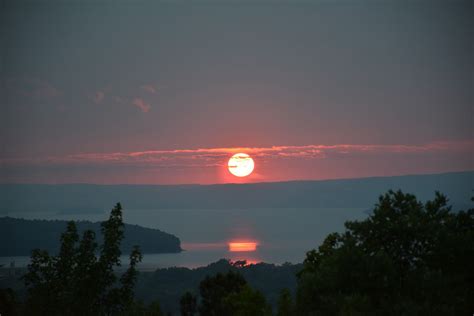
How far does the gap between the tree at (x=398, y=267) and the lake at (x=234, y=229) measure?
39.8 metres

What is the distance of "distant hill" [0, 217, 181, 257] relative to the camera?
60.9 meters

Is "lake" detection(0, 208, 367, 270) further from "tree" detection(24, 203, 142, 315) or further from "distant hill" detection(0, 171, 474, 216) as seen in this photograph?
"tree" detection(24, 203, 142, 315)

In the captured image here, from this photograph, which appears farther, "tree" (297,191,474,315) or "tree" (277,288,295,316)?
"tree" (277,288,295,316)

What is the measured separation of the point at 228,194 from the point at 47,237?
7916cm

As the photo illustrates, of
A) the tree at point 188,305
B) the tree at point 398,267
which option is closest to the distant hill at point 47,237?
the tree at point 188,305

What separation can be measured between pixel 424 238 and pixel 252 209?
13290 cm

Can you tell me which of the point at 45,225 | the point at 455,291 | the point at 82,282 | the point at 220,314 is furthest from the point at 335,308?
the point at 45,225

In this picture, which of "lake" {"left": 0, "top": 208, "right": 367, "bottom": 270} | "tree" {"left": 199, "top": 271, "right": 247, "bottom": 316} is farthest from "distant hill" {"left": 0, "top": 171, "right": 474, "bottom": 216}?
"tree" {"left": 199, "top": 271, "right": 247, "bottom": 316}

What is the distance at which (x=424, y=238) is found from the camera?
53.1ft

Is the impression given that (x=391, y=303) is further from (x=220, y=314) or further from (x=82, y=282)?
(x=220, y=314)

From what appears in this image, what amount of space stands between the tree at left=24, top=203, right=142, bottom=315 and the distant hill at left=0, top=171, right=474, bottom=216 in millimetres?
54542

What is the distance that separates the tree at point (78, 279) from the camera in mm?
16312

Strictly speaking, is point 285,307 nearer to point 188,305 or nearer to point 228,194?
point 188,305

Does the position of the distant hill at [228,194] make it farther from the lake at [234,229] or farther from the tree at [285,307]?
the tree at [285,307]
